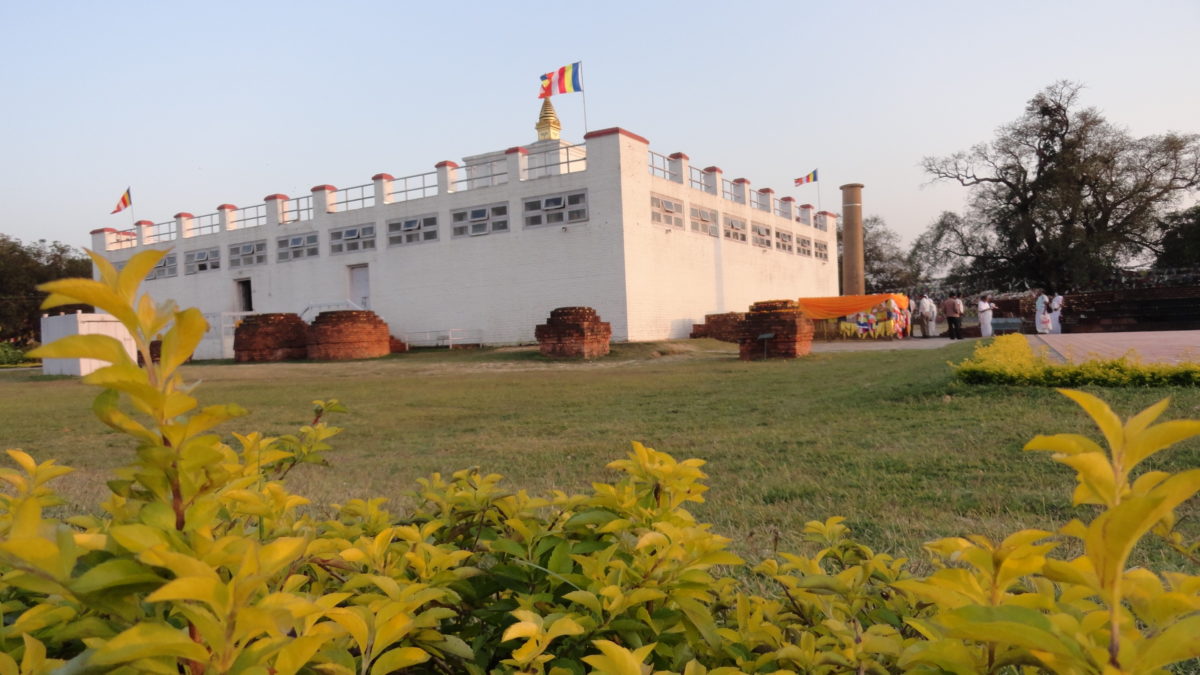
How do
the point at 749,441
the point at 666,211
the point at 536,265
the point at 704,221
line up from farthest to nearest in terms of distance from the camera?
1. the point at 704,221
2. the point at 666,211
3. the point at 536,265
4. the point at 749,441

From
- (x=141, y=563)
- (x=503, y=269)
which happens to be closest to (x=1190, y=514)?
(x=141, y=563)

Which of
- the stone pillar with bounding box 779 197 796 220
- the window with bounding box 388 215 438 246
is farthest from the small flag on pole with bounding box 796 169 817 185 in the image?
the window with bounding box 388 215 438 246

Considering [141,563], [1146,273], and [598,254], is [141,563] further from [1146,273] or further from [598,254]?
[1146,273]

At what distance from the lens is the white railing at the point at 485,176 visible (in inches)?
752

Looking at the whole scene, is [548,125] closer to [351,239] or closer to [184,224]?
[351,239]

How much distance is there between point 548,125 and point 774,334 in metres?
13.3

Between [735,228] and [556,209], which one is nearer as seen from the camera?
[556,209]

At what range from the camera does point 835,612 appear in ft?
3.11

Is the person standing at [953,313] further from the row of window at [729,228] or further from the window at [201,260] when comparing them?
the window at [201,260]

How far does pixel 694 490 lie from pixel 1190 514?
2.41 metres

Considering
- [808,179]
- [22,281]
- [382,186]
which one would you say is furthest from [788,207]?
[22,281]

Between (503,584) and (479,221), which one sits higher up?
(479,221)

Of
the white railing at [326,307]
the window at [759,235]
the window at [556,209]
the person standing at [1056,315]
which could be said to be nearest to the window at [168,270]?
the white railing at [326,307]

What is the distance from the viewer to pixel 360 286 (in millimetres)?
21266
